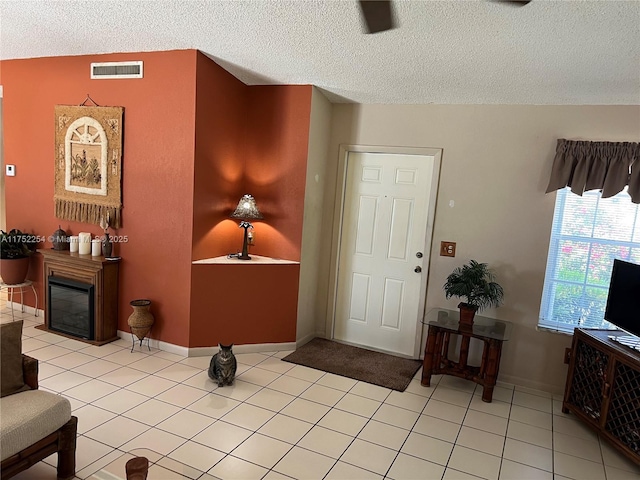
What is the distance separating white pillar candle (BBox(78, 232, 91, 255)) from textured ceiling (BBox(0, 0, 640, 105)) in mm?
1652

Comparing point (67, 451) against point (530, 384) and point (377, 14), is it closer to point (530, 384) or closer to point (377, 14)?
point (377, 14)

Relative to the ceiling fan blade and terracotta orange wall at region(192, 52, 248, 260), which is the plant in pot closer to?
terracotta orange wall at region(192, 52, 248, 260)

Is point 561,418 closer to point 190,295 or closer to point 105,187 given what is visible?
point 190,295

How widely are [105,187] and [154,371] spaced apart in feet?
5.64

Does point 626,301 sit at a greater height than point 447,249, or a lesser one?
lesser

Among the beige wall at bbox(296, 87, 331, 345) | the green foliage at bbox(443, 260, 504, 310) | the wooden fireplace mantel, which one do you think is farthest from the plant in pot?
the wooden fireplace mantel

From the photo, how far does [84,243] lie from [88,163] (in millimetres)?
740

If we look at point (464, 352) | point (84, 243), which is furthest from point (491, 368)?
point (84, 243)

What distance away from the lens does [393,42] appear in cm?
296

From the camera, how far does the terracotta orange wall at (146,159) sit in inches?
143

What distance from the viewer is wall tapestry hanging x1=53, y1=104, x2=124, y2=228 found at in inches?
154

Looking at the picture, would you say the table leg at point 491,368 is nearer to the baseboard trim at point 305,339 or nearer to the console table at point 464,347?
the console table at point 464,347

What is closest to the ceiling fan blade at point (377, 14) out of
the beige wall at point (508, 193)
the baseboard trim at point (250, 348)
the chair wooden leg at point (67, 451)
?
the beige wall at point (508, 193)

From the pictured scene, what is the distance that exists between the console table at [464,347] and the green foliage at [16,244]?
394cm
